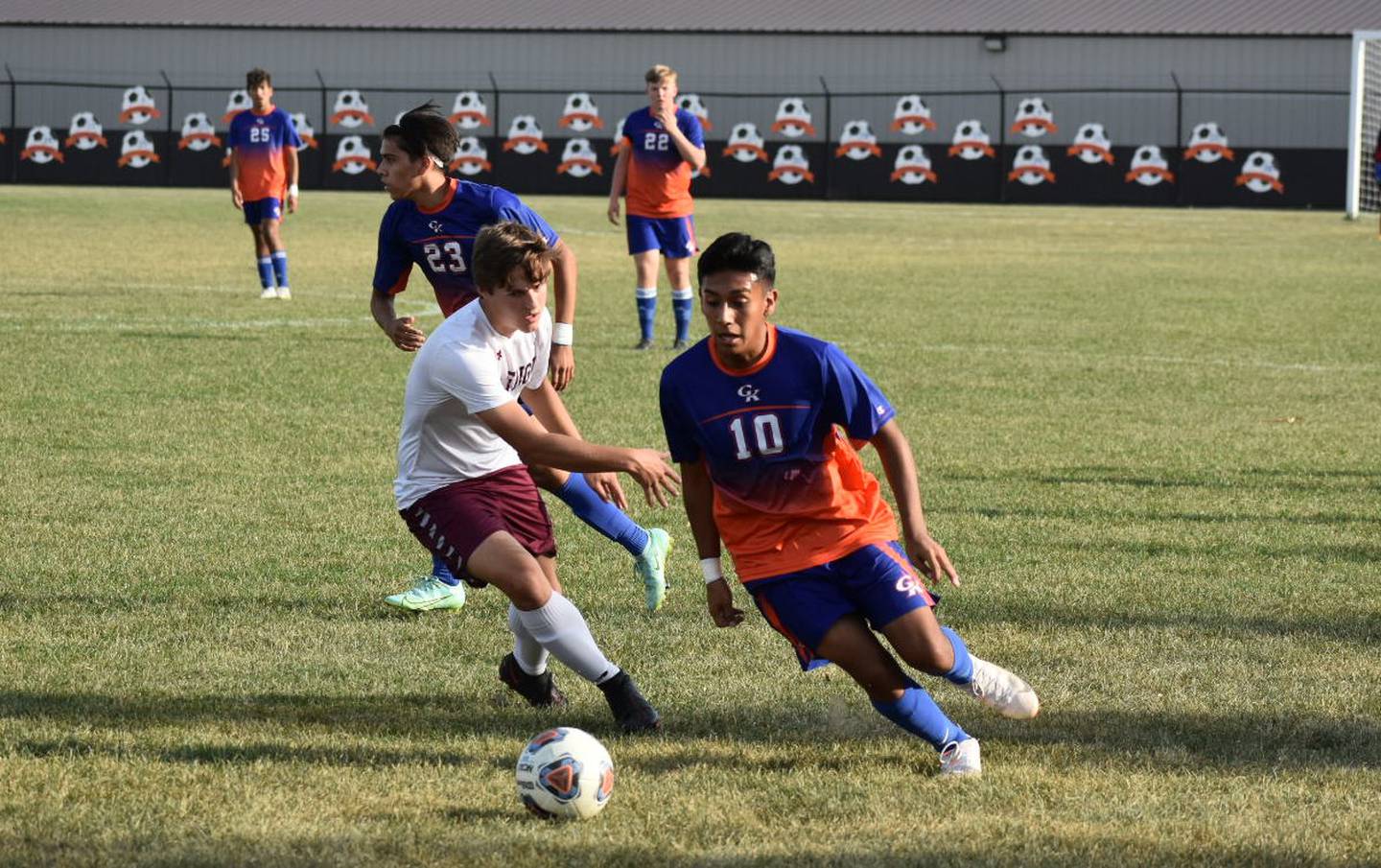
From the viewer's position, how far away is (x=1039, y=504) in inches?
314

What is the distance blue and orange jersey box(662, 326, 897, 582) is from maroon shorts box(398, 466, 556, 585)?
0.60 metres

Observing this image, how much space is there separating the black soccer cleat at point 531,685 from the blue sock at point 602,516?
109cm

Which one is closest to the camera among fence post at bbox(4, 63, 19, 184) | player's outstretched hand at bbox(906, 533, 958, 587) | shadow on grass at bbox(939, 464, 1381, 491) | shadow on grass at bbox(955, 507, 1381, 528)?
player's outstretched hand at bbox(906, 533, 958, 587)

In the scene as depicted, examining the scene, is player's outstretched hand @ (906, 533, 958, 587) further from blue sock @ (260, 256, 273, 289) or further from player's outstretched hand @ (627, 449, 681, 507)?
blue sock @ (260, 256, 273, 289)

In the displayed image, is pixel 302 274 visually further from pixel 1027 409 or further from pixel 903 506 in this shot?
pixel 903 506

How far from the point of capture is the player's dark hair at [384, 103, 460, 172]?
6129 millimetres

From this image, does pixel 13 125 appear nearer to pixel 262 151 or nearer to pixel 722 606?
pixel 262 151

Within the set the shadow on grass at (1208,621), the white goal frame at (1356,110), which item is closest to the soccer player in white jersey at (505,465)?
the shadow on grass at (1208,621)

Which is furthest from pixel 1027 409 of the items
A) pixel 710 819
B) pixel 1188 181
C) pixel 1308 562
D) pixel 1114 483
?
pixel 1188 181

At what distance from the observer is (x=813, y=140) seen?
41.2 metres

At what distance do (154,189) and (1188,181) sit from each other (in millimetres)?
22521

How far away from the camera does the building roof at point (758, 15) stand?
135 feet

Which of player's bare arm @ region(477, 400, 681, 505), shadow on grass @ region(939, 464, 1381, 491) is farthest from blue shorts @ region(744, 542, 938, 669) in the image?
shadow on grass @ region(939, 464, 1381, 491)

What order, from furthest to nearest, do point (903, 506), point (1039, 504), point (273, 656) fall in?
point (1039, 504) < point (273, 656) < point (903, 506)
